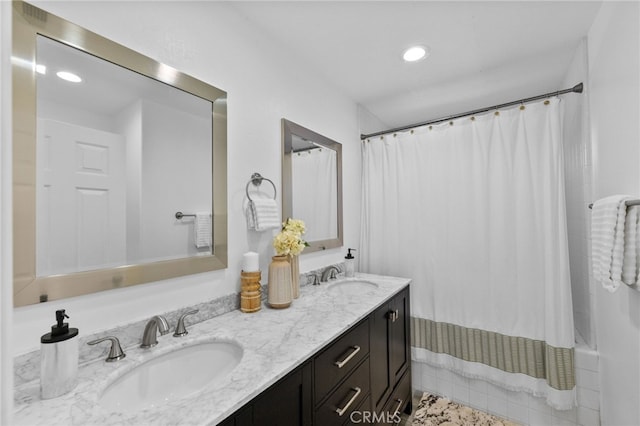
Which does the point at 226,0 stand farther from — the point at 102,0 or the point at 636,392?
the point at 636,392

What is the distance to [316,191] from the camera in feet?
6.44

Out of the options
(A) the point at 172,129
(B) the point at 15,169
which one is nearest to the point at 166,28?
(A) the point at 172,129

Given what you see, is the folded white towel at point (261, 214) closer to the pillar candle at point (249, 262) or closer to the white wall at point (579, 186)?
A: the pillar candle at point (249, 262)

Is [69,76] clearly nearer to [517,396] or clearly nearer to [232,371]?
[232,371]

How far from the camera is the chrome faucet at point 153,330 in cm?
94

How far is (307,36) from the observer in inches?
62.7

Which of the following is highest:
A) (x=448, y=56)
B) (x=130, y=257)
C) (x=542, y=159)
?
(x=448, y=56)

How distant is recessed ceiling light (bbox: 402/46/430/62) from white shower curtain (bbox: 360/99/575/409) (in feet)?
1.84

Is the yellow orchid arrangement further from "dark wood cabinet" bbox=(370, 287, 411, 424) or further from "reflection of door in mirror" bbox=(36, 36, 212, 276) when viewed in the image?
"dark wood cabinet" bbox=(370, 287, 411, 424)

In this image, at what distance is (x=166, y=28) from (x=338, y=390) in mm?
1611

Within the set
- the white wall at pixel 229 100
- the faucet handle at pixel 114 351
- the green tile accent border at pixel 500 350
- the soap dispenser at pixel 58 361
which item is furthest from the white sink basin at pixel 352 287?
the soap dispenser at pixel 58 361

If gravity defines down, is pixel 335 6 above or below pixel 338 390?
above

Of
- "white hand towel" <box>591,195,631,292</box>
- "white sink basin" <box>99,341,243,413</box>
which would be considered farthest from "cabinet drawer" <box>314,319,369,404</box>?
"white hand towel" <box>591,195,631,292</box>

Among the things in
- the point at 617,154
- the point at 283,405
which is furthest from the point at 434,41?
the point at 283,405
